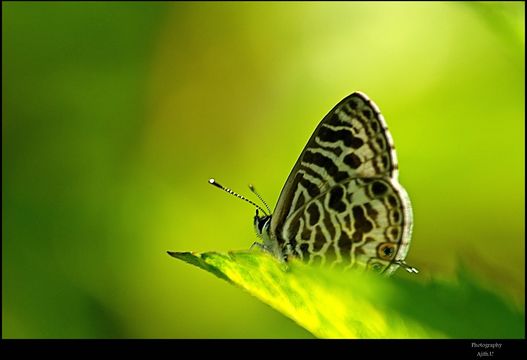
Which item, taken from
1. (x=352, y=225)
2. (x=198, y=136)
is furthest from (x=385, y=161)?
(x=198, y=136)

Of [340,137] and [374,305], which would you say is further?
[340,137]

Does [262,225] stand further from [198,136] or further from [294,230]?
[198,136]

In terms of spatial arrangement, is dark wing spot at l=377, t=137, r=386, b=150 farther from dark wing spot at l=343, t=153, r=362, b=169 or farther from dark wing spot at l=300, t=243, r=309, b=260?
dark wing spot at l=300, t=243, r=309, b=260

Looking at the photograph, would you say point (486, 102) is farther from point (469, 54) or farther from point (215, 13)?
point (215, 13)

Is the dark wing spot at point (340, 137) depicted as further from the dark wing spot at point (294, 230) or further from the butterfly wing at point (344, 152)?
→ the dark wing spot at point (294, 230)

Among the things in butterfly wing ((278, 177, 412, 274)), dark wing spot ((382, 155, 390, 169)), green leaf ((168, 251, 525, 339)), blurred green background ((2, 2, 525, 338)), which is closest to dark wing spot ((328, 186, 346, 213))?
butterfly wing ((278, 177, 412, 274))

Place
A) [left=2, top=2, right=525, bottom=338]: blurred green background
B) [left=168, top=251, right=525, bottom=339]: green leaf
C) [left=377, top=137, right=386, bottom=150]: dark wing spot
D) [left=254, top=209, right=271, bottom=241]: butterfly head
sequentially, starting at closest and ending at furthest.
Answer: [left=168, top=251, right=525, bottom=339]: green leaf
[left=377, top=137, right=386, bottom=150]: dark wing spot
[left=254, top=209, right=271, bottom=241]: butterfly head
[left=2, top=2, right=525, bottom=338]: blurred green background

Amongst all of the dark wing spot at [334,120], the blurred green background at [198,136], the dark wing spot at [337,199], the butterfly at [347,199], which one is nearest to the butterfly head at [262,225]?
the butterfly at [347,199]

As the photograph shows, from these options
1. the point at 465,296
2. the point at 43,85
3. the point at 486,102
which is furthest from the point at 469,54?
the point at 465,296
